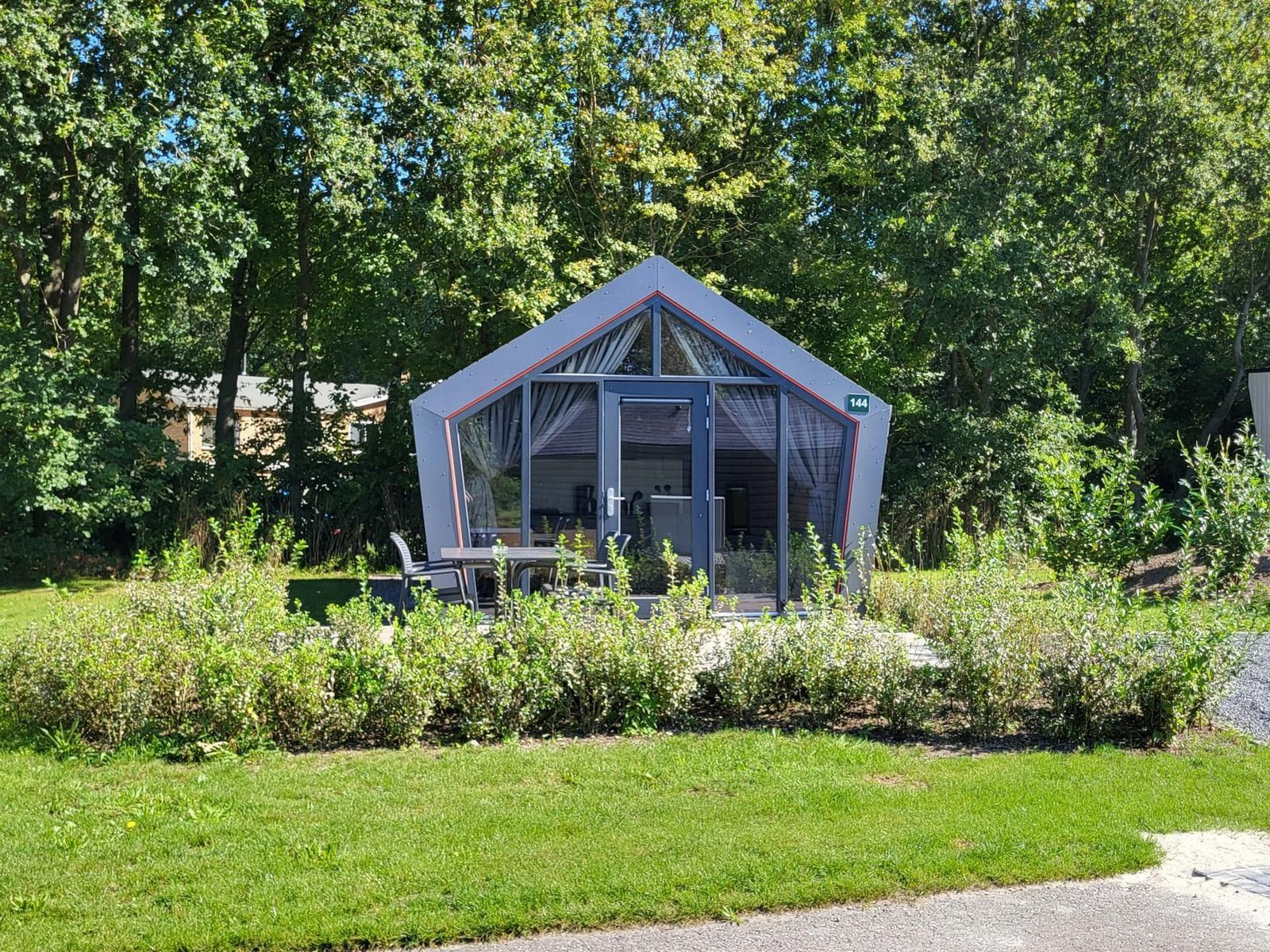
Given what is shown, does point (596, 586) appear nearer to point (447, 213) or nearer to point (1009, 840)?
point (1009, 840)

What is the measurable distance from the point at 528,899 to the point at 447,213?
13.1 metres

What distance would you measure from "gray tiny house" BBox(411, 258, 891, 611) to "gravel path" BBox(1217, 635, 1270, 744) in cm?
317

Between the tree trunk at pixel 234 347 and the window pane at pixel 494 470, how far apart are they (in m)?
9.18

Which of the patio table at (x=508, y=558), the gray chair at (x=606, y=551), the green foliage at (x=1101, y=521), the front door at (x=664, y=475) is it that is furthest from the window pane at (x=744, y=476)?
the green foliage at (x=1101, y=521)

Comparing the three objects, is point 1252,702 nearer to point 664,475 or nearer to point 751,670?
point 751,670

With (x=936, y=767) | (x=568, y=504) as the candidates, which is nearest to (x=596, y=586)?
(x=568, y=504)

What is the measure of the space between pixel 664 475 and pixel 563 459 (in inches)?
36.1

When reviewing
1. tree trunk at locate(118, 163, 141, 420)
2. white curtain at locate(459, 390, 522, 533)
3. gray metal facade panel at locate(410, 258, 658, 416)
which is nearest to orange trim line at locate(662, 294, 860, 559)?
gray metal facade panel at locate(410, 258, 658, 416)

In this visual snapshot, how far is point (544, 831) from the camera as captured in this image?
5027mm

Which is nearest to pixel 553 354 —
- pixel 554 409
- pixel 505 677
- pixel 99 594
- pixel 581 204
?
pixel 554 409

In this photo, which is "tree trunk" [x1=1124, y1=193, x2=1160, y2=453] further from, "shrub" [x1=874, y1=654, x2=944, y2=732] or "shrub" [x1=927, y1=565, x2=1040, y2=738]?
"shrub" [x1=874, y1=654, x2=944, y2=732]

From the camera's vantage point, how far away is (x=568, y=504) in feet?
33.6

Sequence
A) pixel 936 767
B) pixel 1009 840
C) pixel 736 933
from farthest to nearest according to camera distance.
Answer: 1. pixel 936 767
2. pixel 1009 840
3. pixel 736 933

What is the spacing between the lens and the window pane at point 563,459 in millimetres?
10172
